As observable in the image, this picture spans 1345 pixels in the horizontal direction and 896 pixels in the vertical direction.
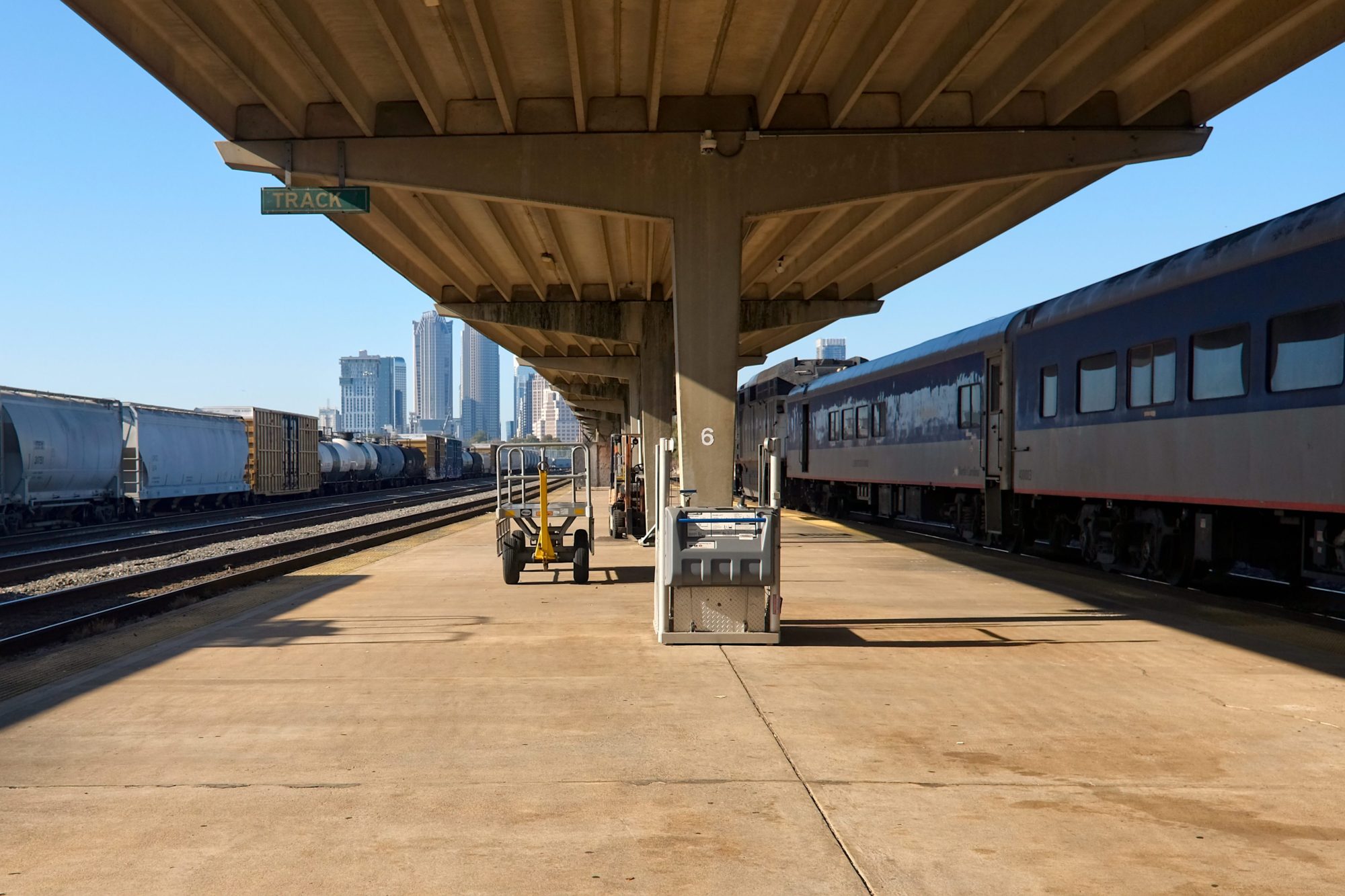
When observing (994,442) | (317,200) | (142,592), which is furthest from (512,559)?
(994,442)

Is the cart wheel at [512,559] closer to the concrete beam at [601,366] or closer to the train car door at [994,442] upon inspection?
the train car door at [994,442]

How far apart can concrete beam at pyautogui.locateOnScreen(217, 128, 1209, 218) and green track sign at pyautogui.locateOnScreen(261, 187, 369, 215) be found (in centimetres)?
29

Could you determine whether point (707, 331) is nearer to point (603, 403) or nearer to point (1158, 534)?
point (1158, 534)

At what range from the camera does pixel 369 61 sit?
11992 mm

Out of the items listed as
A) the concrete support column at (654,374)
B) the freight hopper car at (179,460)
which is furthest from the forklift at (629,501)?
the freight hopper car at (179,460)

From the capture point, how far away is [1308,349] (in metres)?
11.2

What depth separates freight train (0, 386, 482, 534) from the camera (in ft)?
96.1

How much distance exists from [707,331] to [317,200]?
4.61 metres

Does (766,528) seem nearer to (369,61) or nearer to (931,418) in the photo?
(369,61)

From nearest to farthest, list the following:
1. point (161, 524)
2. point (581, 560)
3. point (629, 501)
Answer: point (581, 560) < point (629, 501) < point (161, 524)

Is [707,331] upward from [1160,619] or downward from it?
upward

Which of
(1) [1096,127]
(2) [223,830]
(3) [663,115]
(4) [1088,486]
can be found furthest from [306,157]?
(4) [1088,486]

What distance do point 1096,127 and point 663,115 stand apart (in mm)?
4683

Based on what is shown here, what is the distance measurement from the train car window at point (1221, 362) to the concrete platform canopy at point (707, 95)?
2.04m
